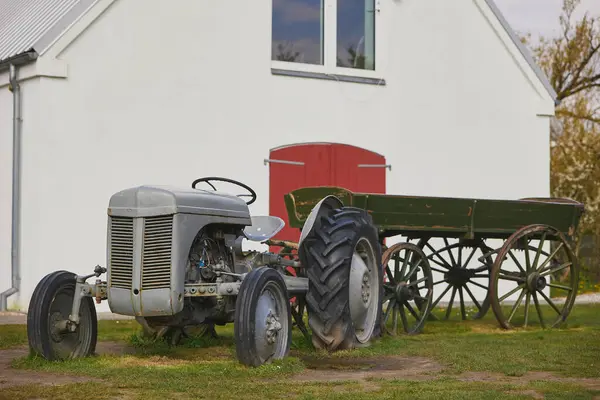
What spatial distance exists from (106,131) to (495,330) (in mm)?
5504

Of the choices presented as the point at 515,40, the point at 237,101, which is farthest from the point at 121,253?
the point at 515,40

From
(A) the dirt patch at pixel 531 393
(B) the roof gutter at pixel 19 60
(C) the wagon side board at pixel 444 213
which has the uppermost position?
(B) the roof gutter at pixel 19 60

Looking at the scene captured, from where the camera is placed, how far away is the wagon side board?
1183 centimetres

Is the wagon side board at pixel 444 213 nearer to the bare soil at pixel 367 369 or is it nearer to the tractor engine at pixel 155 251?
the bare soil at pixel 367 369

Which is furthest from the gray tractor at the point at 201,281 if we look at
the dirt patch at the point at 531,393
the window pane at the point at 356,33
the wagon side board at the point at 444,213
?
the window pane at the point at 356,33

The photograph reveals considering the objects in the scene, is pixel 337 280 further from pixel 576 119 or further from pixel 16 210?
pixel 576 119

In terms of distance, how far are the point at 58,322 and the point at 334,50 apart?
9057 millimetres

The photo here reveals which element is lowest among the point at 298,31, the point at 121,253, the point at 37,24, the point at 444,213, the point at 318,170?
the point at 121,253

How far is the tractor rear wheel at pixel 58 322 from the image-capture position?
875 cm

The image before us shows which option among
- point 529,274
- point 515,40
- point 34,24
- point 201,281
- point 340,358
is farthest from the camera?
point 515,40

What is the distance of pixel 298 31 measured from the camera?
55.3 feet

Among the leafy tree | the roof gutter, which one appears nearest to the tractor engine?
the roof gutter

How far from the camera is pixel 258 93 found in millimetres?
16141

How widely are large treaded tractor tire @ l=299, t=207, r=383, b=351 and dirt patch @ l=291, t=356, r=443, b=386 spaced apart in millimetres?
308
